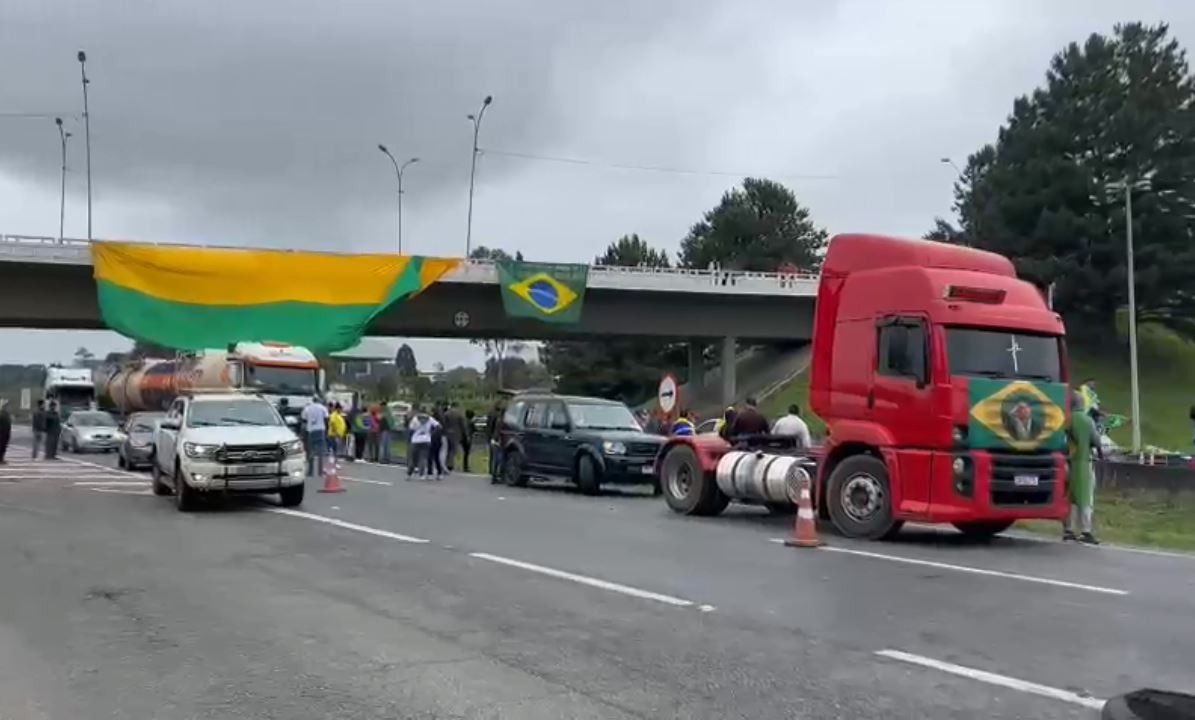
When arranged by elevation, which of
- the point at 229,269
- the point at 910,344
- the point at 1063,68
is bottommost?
the point at 910,344

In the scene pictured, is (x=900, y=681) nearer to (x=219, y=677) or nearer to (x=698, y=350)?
(x=219, y=677)

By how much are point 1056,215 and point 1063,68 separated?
9.58m

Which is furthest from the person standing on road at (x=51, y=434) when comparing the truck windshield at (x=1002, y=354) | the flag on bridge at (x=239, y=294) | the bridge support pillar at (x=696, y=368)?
the bridge support pillar at (x=696, y=368)

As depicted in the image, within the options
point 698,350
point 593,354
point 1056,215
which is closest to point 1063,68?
point 1056,215

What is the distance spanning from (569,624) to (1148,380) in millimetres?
57107

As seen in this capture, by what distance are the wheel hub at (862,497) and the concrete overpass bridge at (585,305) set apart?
31287 millimetres

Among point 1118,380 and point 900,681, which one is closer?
point 900,681

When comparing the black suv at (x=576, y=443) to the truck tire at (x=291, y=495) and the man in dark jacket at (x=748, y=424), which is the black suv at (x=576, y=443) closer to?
the man in dark jacket at (x=748, y=424)

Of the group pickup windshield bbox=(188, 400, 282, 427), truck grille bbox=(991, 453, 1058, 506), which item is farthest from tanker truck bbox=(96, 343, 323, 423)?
truck grille bbox=(991, 453, 1058, 506)

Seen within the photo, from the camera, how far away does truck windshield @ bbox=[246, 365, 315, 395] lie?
36.2 m

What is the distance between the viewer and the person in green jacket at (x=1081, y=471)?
15.0m

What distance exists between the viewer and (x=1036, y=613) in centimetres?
960

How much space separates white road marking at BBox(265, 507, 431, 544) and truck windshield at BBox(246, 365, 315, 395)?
1789 cm

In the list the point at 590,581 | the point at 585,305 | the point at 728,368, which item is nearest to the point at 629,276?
the point at 585,305
